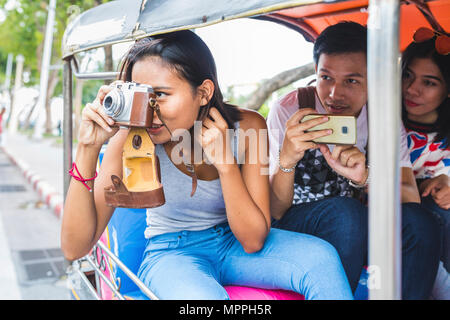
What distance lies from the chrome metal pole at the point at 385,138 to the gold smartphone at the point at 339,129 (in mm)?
666

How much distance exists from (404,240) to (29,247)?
12.6ft

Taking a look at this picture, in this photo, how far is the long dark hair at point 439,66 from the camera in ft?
6.44

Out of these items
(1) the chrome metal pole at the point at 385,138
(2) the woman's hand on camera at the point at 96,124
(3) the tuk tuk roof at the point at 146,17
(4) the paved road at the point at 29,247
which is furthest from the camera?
(4) the paved road at the point at 29,247

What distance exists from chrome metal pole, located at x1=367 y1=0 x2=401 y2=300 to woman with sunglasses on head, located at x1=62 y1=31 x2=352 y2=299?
1.94ft

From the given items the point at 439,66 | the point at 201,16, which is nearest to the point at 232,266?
the point at 201,16

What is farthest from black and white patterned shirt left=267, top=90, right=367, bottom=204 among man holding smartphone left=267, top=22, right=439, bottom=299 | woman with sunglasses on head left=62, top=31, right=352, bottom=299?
woman with sunglasses on head left=62, top=31, right=352, bottom=299

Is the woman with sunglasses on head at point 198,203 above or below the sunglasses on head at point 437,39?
below

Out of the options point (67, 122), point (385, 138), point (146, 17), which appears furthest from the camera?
point (67, 122)

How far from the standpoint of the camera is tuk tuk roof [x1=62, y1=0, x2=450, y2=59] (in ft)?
3.93

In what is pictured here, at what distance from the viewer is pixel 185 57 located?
Answer: 1.60 metres

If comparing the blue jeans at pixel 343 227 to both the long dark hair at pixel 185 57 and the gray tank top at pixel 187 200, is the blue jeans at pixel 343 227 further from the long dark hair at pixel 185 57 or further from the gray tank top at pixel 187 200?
the long dark hair at pixel 185 57

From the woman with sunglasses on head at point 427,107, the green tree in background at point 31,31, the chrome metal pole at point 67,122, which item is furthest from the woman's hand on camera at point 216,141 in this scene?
the green tree in background at point 31,31

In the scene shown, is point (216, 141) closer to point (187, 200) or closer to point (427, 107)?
point (187, 200)

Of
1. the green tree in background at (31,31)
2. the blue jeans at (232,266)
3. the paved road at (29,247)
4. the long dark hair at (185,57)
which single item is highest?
the green tree in background at (31,31)
